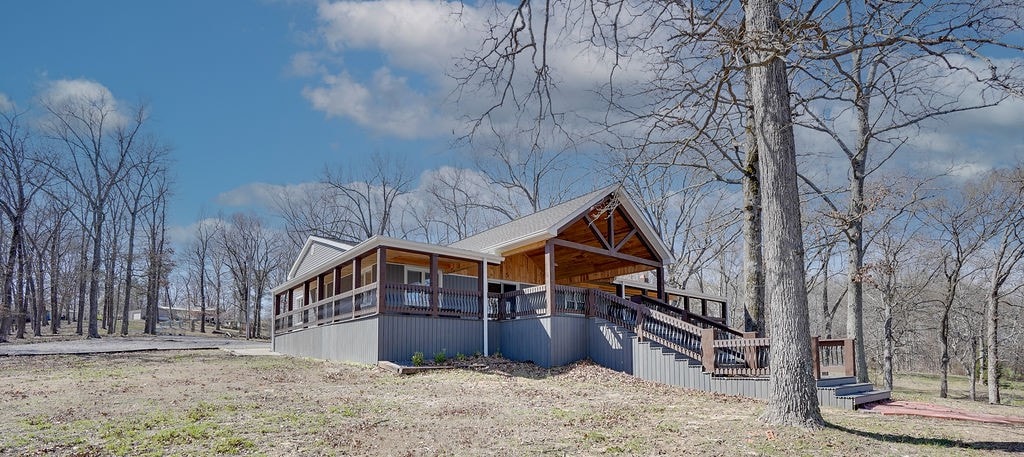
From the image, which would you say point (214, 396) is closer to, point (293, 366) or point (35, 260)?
point (293, 366)

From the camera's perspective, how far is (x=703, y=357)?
12.4 metres

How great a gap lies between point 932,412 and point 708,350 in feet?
12.2

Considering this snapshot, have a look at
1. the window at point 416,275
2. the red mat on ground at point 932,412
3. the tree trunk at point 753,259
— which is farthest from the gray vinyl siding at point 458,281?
the red mat on ground at point 932,412

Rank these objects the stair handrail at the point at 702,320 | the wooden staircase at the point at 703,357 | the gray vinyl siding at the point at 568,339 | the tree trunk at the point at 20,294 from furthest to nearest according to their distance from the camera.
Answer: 1. the tree trunk at the point at 20,294
2. the stair handrail at the point at 702,320
3. the gray vinyl siding at the point at 568,339
4. the wooden staircase at the point at 703,357

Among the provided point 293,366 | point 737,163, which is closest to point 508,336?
point 293,366

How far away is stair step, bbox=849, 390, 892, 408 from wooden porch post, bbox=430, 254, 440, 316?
32.1ft

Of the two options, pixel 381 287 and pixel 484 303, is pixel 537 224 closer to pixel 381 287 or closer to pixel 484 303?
pixel 484 303

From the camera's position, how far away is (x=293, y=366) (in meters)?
16.6

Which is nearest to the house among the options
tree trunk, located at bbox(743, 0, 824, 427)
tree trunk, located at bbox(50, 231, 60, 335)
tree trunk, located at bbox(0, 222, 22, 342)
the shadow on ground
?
the shadow on ground

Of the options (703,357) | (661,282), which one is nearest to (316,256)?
(661,282)

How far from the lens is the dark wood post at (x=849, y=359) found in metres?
12.2

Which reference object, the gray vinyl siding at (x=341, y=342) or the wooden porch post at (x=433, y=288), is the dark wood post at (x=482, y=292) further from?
the gray vinyl siding at (x=341, y=342)

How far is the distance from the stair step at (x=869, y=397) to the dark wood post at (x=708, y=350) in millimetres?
2519

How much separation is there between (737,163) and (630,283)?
1053 cm
